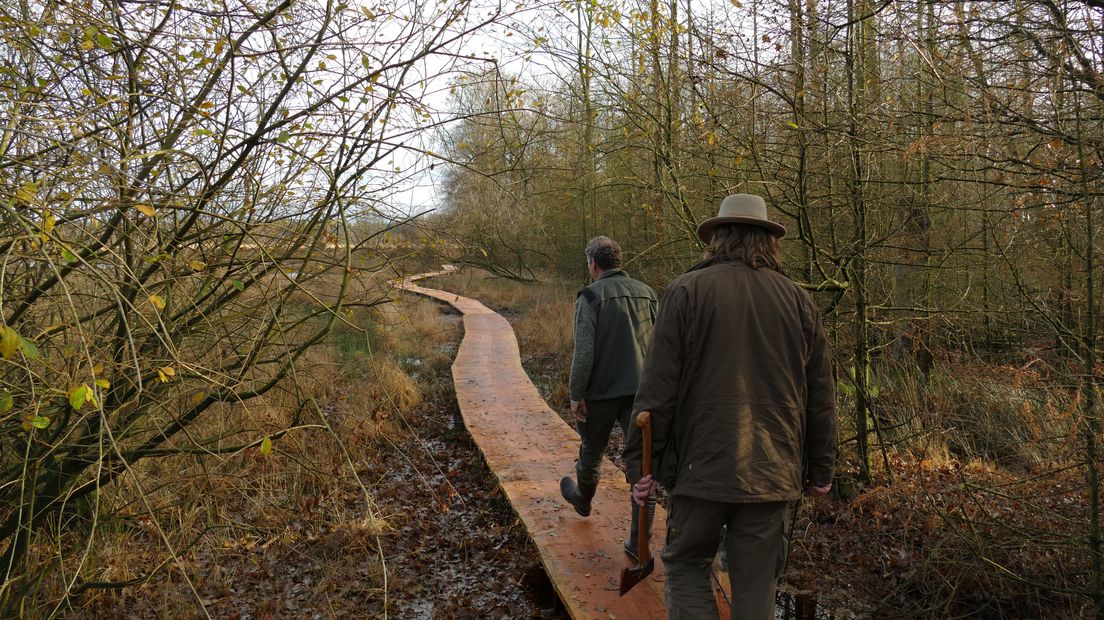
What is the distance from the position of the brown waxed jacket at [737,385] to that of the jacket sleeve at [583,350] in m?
1.38

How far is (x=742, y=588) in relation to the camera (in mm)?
2932

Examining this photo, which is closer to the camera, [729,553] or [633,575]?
[729,553]

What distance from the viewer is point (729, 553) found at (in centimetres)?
299

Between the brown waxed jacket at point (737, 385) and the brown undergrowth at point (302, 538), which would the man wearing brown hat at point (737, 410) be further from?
the brown undergrowth at point (302, 538)

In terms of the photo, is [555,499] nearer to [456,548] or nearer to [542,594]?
[456,548]

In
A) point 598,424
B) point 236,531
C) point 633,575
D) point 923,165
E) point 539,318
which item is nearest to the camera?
point 633,575

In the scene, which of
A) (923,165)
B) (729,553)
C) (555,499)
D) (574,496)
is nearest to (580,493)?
(574,496)

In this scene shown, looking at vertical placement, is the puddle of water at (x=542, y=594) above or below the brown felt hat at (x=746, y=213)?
below

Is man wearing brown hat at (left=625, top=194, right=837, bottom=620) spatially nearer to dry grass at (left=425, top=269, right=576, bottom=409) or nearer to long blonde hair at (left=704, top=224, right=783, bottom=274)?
long blonde hair at (left=704, top=224, right=783, bottom=274)

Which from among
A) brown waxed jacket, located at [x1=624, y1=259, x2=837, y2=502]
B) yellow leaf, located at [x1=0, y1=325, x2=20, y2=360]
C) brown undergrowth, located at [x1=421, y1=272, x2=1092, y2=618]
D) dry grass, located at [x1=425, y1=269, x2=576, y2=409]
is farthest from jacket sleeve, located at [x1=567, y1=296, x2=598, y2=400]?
yellow leaf, located at [x1=0, y1=325, x2=20, y2=360]

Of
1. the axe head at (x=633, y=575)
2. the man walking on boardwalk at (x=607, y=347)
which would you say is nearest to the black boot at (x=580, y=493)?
the man walking on boardwalk at (x=607, y=347)

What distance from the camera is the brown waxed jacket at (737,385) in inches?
113

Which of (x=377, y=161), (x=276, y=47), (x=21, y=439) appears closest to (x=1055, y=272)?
(x=377, y=161)

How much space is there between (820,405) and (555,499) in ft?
9.79
